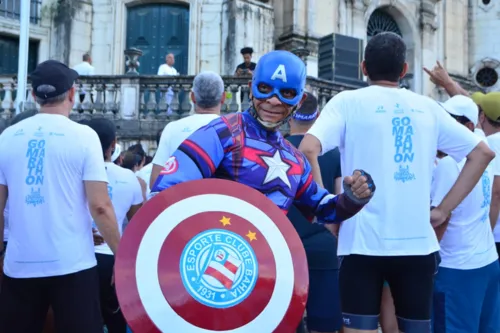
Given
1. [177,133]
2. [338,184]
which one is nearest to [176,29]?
[177,133]

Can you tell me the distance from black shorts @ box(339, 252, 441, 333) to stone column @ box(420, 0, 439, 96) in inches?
750

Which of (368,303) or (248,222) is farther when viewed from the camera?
(368,303)

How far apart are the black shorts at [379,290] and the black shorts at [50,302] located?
1390 millimetres

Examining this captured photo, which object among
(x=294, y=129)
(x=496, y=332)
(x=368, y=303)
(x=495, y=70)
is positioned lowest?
(x=496, y=332)

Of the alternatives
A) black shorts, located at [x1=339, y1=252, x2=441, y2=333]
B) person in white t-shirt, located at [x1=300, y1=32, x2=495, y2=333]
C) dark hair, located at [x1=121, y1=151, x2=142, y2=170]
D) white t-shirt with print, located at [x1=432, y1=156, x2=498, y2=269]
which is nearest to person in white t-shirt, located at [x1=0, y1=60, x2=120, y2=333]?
person in white t-shirt, located at [x1=300, y1=32, x2=495, y2=333]

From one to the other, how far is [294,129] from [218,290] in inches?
96.4

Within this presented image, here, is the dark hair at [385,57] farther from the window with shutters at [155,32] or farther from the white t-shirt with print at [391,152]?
the window with shutters at [155,32]

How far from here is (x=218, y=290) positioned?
2051mm

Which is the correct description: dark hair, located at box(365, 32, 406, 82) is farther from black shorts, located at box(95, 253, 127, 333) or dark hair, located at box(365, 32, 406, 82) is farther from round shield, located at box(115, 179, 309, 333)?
black shorts, located at box(95, 253, 127, 333)

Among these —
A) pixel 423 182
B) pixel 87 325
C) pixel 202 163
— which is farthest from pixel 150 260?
pixel 423 182

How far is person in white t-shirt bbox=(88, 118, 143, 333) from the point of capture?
4211mm

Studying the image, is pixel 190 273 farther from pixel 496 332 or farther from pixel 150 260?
pixel 496 332

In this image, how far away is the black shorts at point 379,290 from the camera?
114 inches

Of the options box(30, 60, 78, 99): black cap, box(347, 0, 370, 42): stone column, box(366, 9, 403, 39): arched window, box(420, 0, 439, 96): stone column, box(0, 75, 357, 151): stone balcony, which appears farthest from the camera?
box(420, 0, 439, 96): stone column
